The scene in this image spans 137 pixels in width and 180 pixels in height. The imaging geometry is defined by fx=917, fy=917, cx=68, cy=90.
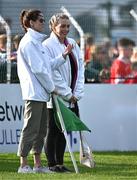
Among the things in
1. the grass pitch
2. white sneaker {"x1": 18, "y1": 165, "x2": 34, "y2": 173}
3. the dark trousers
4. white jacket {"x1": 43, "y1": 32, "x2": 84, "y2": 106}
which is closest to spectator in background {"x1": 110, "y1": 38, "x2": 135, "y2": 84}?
the grass pitch

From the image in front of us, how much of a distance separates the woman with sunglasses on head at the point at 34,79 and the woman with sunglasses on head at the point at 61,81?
282mm

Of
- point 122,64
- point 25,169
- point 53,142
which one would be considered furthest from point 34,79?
point 122,64

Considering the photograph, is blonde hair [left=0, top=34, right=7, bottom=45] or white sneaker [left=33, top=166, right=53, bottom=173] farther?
blonde hair [left=0, top=34, right=7, bottom=45]

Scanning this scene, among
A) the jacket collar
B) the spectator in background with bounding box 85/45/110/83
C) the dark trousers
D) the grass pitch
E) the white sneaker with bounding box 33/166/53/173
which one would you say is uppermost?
the jacket collar

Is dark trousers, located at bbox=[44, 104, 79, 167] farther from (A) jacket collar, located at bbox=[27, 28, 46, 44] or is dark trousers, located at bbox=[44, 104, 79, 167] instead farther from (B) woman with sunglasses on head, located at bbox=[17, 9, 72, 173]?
(A) jacket collar, located at bbox=[27, 28, 46, 44]

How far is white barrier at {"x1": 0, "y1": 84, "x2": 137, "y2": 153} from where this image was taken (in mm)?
15945

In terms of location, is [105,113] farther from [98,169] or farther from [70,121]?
[70,121]

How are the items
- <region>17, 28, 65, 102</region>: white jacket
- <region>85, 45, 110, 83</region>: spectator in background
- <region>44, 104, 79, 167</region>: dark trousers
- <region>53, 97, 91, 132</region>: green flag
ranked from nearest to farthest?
<region>17, 28, 65, 102</region>: white jacket, <region>53, 97, 91, 132</region>: green flag, <region>44, 104, 79, 167</region>: dark trousers, <region>85, 45, 110, 83</region>: spectator in background

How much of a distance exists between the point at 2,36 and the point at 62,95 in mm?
4306

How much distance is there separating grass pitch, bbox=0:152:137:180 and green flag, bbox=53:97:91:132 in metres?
0.59

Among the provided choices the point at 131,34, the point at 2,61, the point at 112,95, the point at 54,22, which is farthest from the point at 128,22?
the point at 54,22

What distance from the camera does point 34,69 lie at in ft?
38.3

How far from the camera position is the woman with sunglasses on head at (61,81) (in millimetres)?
12258

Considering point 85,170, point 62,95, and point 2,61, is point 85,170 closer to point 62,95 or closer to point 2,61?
point 62,95
